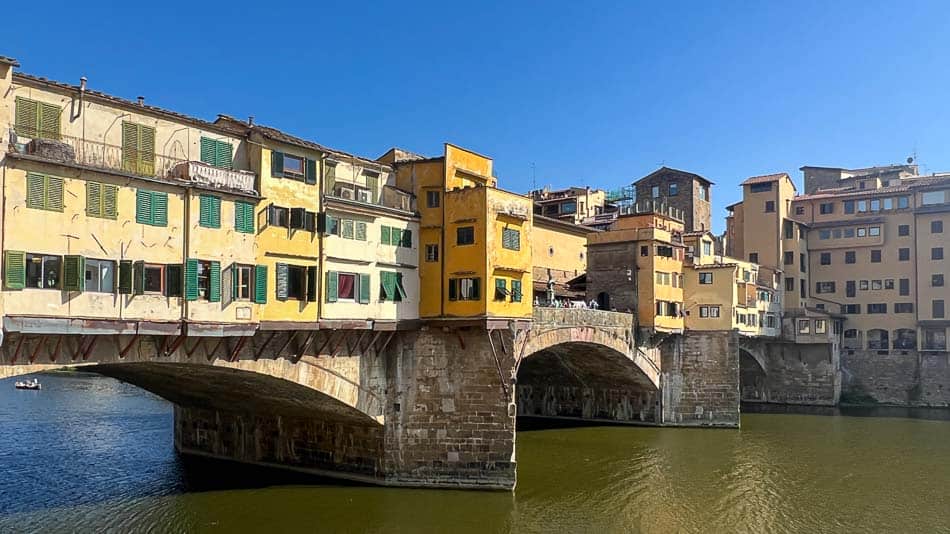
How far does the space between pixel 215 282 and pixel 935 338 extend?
6366 cm

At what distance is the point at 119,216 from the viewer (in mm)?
21875

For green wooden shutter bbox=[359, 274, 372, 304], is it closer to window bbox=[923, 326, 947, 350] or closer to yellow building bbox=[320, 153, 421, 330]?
yellow building bbox=[320, 153, 421, 330]

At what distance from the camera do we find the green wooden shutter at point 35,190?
65.7 ft

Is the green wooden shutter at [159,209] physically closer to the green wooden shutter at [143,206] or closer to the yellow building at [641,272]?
the green wooden shutter at [143,206]

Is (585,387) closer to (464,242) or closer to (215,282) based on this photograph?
(464,242)

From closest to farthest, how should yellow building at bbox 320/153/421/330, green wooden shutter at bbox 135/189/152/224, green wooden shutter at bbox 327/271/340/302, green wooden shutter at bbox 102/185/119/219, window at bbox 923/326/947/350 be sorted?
1. green wooden shutter at bbox 102/185/119/219
2. green wooden shutter at bbox 135/189/152/224
3. green wooden shutter at bbox 327/271/340/302
4. yellow building at bbox 320/153/421/330
5. window at bbox 923/326/947/350

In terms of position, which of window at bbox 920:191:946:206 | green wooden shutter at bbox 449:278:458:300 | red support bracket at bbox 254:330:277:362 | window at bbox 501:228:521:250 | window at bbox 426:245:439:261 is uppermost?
window at bbox 920:191:946:206

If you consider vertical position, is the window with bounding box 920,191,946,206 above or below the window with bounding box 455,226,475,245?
above

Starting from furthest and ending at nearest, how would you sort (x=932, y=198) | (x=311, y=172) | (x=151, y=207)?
(x=932, y=198), (x=311, y=172), (x=151, y=207)

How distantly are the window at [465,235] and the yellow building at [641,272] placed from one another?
21500 mm

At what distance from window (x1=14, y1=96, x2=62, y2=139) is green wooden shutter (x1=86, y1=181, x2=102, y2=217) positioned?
1.70 meters

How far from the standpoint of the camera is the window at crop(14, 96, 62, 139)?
20.5m

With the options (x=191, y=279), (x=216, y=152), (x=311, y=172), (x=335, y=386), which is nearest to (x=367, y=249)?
(x=311, y=172)

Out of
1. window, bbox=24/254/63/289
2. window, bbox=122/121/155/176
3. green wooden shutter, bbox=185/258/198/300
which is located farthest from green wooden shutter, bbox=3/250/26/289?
green wooden shutter, bbox=185/258/198/300
